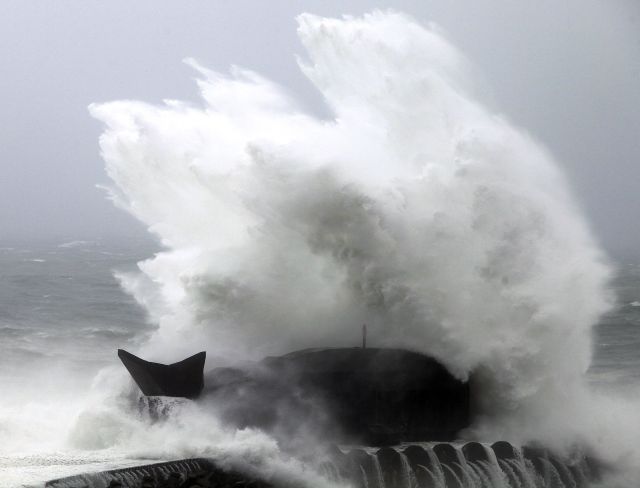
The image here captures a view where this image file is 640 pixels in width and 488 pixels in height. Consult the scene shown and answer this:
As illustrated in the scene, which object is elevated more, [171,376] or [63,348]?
[63,348]

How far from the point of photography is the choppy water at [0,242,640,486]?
14.6 meters

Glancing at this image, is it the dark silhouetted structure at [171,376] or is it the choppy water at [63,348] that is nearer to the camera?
the choppy water at [63,348]

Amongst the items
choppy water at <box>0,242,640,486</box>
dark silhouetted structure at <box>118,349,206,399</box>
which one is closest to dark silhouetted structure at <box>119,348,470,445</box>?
dark silhouetted structure at <box>118,349,206,399</box>

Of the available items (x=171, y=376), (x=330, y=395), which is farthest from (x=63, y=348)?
(x=330, y=395)

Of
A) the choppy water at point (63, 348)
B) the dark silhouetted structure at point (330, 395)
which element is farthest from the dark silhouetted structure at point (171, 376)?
the choppy water at point (63, 348)

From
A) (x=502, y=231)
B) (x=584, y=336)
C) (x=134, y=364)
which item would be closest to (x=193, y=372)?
(x=134, y=364)

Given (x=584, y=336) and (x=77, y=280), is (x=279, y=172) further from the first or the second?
(x=77, y=280)

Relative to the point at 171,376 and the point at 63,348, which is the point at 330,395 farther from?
the point at 63,348

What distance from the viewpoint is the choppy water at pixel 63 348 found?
47.9ft

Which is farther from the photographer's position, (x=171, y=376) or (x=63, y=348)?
(x=63, y=348)

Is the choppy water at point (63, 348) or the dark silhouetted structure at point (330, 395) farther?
the dark silhouetted structure at point (330, 395)

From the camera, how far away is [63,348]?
3166 centimetres

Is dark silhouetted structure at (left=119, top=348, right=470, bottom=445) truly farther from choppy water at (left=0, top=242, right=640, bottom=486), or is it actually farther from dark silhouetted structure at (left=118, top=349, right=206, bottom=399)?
choppy water at (left=0, top=242, right=640, bottom=486)

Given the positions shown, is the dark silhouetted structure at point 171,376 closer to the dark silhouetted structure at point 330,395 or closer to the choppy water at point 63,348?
the dark silhouetted structure at point 330,395
